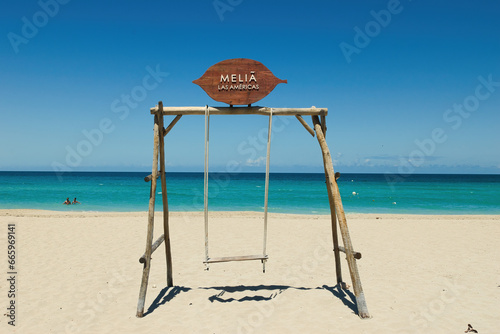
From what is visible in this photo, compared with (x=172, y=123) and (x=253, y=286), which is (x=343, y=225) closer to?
(x=253, y=286)

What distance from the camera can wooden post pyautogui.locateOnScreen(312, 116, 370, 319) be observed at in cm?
419

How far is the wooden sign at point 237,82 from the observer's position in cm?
467

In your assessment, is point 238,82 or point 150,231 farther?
point 238,82

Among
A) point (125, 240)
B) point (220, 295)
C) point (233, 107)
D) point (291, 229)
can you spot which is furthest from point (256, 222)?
point (233, 107)

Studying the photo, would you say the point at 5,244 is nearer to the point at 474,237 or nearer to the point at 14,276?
the point at 14,276

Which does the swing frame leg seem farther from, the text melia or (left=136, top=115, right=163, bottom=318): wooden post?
the text melia

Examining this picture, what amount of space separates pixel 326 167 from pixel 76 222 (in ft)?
36.2

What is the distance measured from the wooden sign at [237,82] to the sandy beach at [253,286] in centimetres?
313

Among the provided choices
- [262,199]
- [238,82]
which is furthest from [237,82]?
[262,199]

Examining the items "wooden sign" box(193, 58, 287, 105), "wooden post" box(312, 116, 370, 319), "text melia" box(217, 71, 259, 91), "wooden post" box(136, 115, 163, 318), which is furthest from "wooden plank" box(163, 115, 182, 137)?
"wooden post" box(312, 116, 370, 319)

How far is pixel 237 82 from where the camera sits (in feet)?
15.3

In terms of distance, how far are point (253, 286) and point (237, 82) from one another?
137 inches

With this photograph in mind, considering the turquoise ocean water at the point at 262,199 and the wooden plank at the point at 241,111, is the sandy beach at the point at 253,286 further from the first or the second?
the turquoise ocean water at the point at 262,199

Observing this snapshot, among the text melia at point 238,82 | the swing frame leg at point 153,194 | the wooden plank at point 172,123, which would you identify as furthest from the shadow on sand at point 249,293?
the text melia at point 238,82
